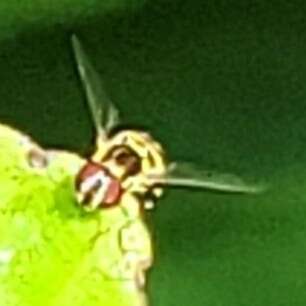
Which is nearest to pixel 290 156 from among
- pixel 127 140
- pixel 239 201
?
pixel 239 201

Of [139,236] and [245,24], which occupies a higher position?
[245,24]

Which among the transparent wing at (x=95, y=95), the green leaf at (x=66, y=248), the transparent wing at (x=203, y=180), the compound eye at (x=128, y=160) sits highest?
the transparent wing at (x=95, y=95)

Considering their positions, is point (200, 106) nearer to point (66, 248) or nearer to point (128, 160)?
point (128, 160)

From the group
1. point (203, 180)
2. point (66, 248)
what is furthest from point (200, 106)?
point (66, 248)

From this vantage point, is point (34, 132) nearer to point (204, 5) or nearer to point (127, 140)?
point (127, 140)

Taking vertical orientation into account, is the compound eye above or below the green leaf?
above
